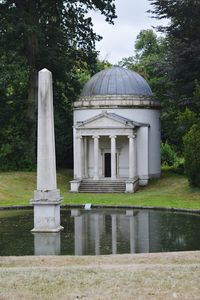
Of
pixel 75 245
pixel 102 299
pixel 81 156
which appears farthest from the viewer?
pixel 81 156

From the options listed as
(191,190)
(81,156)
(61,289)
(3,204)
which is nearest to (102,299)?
(61,289)

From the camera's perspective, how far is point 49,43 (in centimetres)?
4747

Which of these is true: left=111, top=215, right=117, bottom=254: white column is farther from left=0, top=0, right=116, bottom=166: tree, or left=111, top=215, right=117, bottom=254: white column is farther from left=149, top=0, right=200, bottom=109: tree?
left=0, top=0, right=116, bottom=166: tree

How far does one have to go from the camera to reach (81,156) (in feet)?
142

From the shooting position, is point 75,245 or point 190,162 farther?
point 190,162

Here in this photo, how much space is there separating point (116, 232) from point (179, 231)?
89.7 inches

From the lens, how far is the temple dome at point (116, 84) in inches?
1754

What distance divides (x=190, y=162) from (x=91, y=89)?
1153 centimetres

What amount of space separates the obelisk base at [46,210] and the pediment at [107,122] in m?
20.7

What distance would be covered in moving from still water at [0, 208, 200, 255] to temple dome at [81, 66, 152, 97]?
56.2ft

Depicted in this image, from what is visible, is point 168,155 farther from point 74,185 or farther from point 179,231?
point 179,231

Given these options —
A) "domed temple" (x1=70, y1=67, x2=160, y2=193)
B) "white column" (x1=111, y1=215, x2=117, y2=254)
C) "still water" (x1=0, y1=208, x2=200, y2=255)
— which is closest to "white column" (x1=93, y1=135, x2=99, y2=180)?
"domed temple" (x1=70, y1=67, x2=160, y2=193)

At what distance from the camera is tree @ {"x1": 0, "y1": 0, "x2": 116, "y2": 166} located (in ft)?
145

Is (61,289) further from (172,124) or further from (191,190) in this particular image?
(172,124)
